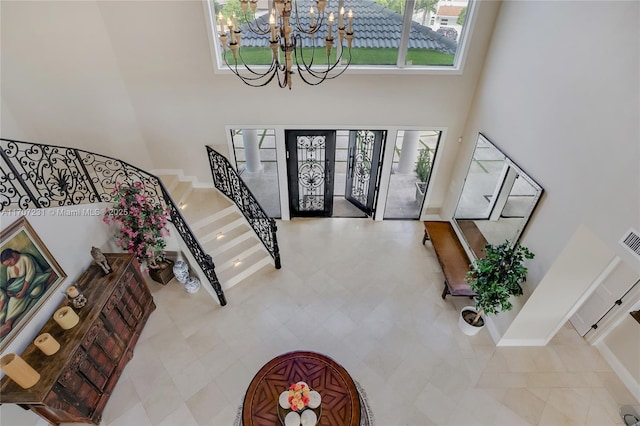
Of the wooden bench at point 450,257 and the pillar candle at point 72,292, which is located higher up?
the pillar candle at point 72,292

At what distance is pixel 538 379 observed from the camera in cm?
407

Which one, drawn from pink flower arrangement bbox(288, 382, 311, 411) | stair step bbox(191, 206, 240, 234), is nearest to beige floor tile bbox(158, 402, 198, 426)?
pink flower arrangement bbox(288, 382, 311, 411)

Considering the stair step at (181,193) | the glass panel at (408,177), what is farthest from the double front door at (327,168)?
the stair step at (181,193)

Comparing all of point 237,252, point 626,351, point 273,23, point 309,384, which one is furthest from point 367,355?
point 273,23

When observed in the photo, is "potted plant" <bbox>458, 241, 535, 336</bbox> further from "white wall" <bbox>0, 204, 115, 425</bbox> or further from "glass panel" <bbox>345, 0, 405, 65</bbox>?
"white wall" <bbox>0, 204, 115, 425</bbox>

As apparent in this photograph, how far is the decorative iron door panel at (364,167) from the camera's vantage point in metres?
5.99

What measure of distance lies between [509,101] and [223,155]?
4653mm

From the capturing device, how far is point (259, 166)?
25.6 feet

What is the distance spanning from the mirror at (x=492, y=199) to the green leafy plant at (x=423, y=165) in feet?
3.43

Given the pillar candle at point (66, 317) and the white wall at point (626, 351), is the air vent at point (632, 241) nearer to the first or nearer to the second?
the white wall at point (626, 351)

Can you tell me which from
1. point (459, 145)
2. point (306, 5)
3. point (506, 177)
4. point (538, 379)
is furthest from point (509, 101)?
point (538, 379)

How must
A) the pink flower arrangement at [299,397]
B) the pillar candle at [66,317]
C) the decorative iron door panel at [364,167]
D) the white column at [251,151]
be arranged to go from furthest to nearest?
the white column at [251,151] < the decorative iron door panel at [364,167] < the pillar candle at [66,317] < the pink flower arrangement at [299,397]

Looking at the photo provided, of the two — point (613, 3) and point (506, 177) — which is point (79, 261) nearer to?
point (506, 177)

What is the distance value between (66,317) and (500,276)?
4.90m
